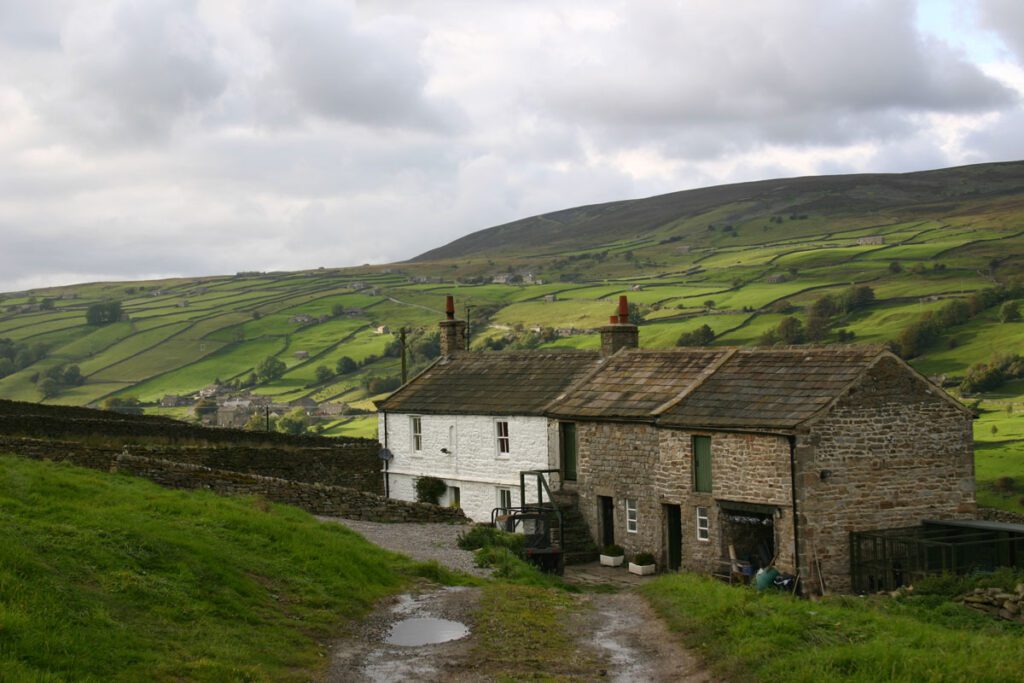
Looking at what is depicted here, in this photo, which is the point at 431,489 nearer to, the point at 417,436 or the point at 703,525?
the point at 417,436

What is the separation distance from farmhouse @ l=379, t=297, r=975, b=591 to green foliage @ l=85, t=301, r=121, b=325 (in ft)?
422

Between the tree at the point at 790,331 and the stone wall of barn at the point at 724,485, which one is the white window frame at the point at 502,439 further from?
the tree at the point at 790,331

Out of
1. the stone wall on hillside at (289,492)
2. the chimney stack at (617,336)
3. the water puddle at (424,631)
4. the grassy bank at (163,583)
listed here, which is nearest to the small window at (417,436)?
the chimney stack at (617,336)

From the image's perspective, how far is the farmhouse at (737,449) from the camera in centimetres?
2758

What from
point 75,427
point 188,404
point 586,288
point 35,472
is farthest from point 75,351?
point 35,472

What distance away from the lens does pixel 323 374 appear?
114812 millimetres

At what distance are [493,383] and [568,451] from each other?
18.9 feet

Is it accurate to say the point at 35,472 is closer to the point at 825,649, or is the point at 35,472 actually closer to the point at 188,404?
the point at 825,649

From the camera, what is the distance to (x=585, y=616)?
761 inches

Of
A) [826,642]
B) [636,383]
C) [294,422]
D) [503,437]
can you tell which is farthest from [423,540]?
[294,422]

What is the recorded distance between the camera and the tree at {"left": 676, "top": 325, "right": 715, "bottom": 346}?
96.6 m

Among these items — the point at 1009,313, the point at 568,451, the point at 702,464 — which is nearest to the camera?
the point at 702,464

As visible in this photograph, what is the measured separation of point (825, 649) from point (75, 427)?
27.5m

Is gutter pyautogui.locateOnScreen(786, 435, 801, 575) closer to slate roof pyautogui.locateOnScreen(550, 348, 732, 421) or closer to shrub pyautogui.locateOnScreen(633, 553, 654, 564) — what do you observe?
shrub pyautogui.locateOnScreen(633, 553, 654, 564)
